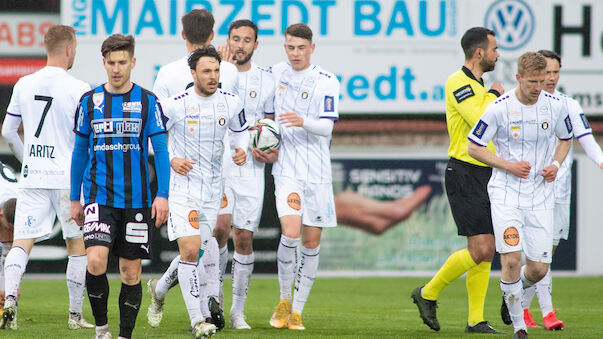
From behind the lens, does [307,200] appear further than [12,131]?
Yes

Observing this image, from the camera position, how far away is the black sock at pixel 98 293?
638cm

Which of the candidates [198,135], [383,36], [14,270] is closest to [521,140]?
[198,135]

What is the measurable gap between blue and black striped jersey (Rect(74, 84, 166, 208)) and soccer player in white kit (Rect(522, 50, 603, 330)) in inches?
124

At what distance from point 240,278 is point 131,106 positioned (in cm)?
256

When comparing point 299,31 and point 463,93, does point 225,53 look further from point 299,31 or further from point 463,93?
point 463,93

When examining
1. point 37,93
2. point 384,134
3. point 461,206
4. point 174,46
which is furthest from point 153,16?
point 461,206

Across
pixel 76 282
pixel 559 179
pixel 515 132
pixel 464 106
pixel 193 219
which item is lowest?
pixel 76 282

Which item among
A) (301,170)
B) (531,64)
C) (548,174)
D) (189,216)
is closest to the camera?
(531,64)

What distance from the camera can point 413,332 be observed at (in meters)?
8.11

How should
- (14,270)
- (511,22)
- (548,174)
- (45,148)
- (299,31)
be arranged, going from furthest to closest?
1. (511,22)
2. (299,31)
3. (45,148)
4. (14,270)
5. (548,174)

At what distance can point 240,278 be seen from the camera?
856cm

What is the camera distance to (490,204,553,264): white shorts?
23.6 ft

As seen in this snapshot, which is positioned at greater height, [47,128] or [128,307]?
[47,128]

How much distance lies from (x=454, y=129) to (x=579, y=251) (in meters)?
6.92
